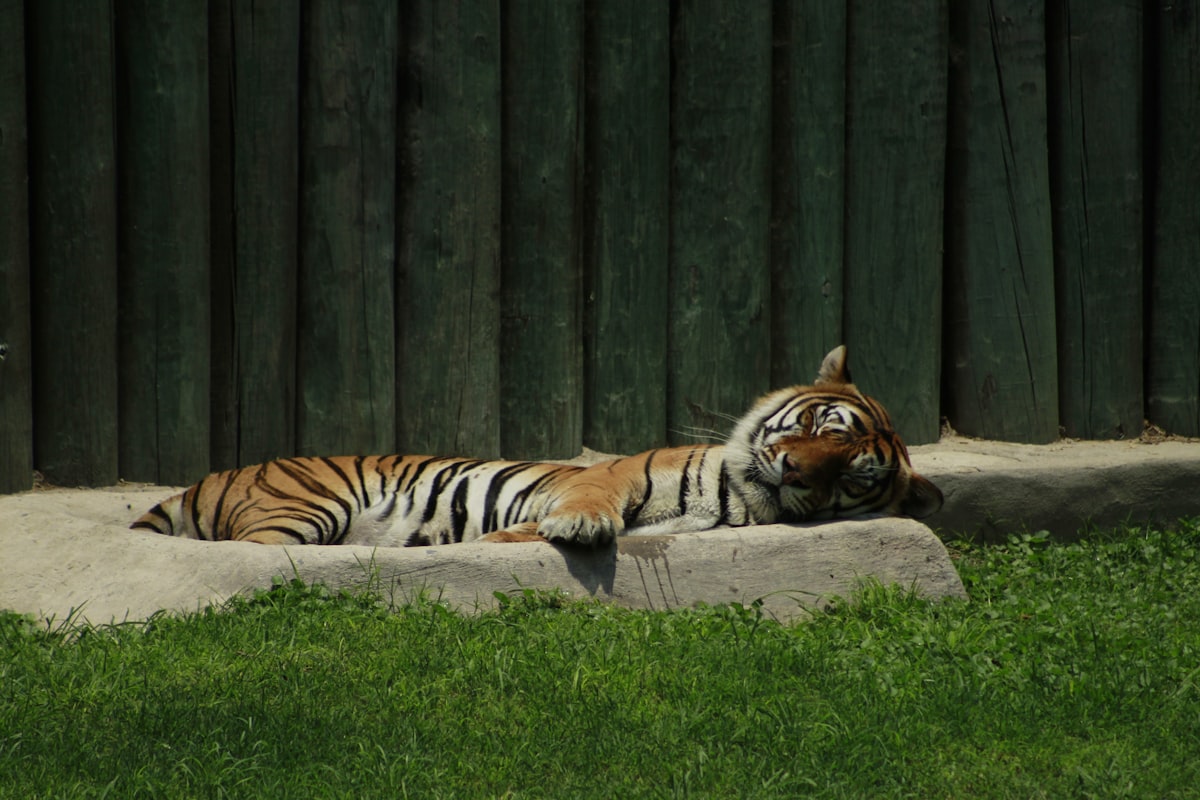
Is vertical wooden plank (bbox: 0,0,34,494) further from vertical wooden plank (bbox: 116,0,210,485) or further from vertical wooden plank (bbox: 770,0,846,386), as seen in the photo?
vertical wooden plank (bbox: 770,0,846,386)

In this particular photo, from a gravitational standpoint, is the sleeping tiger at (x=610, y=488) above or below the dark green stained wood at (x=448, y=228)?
below

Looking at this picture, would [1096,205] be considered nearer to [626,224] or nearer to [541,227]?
[626,224]

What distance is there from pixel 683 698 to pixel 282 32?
3.66 m

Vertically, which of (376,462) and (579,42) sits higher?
(579,42)

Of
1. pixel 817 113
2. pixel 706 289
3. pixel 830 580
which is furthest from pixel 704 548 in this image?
pixel 817 113

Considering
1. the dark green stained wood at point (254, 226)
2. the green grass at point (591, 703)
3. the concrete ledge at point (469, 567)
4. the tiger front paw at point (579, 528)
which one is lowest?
the green grass at point (591, 703)

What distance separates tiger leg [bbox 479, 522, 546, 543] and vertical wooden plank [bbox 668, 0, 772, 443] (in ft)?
4.69

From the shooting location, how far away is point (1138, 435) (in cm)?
730

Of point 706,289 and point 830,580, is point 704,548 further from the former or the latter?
point 706,289

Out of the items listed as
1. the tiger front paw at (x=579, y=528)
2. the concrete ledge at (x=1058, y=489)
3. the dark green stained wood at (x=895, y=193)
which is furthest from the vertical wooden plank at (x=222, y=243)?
the concrete ledge at (x=1058, y=489)

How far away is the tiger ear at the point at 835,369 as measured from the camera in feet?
19.9

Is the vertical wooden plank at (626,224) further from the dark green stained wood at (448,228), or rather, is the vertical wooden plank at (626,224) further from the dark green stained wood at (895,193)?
the dark green stained wood at (895,193)

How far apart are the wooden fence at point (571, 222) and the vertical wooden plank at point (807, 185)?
15mm

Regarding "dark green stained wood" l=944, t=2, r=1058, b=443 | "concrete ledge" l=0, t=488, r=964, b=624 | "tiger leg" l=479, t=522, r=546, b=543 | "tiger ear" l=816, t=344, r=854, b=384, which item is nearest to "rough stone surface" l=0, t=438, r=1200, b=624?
"concrete ledge" l=0, t=488, r=964, b=624
